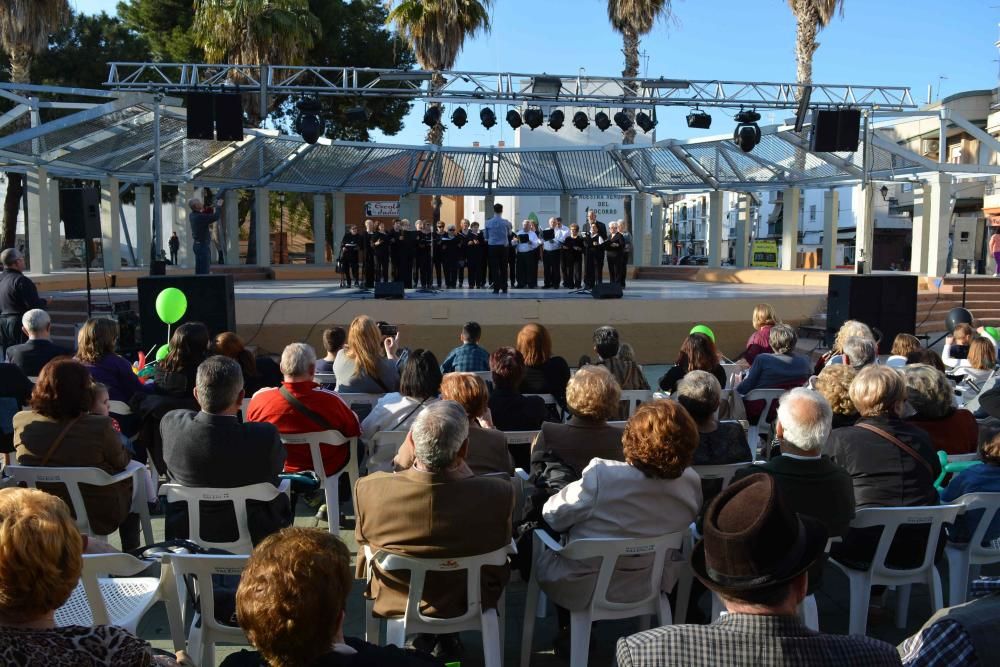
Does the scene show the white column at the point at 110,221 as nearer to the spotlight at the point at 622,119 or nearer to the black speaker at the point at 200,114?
the black speaker at the point at 200,114

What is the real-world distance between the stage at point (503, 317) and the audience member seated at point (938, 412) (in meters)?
7.61

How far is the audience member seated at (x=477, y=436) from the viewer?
3.38m

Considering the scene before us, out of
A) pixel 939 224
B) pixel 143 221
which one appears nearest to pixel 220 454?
pixel 939 224

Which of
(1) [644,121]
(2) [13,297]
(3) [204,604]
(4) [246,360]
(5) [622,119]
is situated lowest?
(3) [204,604]

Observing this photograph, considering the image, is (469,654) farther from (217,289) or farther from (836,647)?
(217,289)

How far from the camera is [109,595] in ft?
8.32

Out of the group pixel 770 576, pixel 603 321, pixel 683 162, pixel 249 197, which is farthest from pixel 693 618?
pixel 249 197

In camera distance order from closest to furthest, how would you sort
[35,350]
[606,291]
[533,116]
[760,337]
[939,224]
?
1. [35,350]
2. [760,337]
3. [606,291]
4. [533,116]
5. [939,224]

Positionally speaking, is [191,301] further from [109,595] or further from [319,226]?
[319,226]

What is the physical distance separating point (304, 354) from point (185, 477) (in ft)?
3.32

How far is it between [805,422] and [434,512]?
1.36m

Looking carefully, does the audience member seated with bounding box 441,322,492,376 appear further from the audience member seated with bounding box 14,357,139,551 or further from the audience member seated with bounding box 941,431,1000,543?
the audience member seated with bounding box 941,431,1000,543

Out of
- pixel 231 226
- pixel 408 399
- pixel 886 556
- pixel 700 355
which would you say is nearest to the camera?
pixel 886 556

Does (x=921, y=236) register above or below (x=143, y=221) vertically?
below
